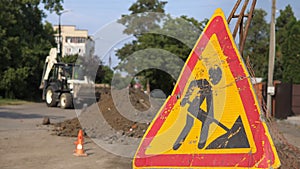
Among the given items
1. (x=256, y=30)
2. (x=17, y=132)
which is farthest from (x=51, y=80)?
(x=256, y=30)

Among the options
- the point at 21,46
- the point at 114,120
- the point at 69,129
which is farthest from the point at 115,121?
A: the point at 21,46

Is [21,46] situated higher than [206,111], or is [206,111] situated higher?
[21,46]

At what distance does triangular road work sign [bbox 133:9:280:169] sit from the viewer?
12.0 ft

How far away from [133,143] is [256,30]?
2229 inches

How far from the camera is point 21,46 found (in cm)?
3766

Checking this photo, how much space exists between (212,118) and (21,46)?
36184mm

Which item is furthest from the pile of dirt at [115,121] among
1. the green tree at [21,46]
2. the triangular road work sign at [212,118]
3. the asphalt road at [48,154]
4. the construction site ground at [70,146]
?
the green tree at [21,46]

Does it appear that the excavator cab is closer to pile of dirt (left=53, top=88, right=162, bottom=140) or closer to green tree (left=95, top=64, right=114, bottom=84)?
green tree (left=95, top=64, right=114, bottom=84)

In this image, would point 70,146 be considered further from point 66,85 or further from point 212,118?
point 66,85

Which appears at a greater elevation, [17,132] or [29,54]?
[29,54]

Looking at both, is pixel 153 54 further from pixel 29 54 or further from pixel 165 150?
pixel 29 54

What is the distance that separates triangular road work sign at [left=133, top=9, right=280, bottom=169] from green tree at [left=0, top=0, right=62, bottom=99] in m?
33.9

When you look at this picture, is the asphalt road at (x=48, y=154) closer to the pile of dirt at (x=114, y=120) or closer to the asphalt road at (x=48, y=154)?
the asphalt road at (x=48, y=154)

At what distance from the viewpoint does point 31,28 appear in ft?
137
